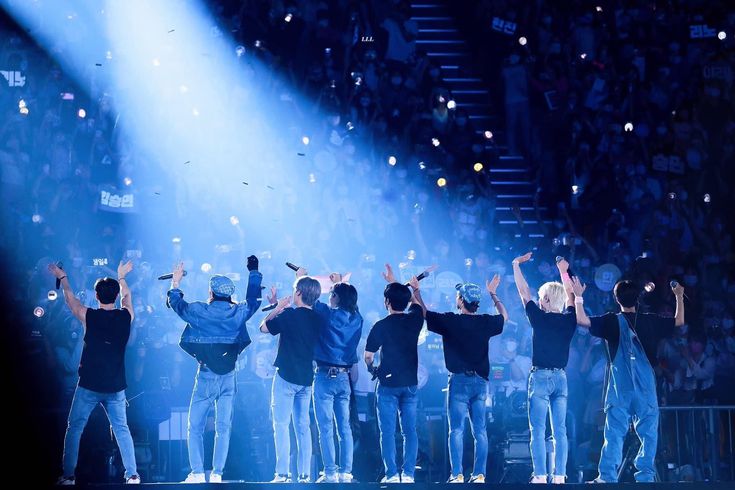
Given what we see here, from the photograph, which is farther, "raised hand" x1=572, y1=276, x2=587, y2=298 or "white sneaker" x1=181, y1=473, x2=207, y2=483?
"raised hand" x1=572, y1=276, x2=587, y2=298

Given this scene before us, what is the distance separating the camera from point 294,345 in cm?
1148

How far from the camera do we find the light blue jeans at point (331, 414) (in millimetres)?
11562

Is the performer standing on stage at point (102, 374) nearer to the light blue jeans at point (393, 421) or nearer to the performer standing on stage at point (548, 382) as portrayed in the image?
the light blue jeans at point (393, 421)

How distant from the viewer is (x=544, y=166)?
19297mm

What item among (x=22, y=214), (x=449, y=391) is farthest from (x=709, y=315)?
(x=22, y=214)

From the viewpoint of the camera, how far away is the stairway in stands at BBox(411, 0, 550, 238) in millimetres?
19159

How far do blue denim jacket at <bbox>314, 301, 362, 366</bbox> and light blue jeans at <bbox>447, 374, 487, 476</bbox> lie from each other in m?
1.07

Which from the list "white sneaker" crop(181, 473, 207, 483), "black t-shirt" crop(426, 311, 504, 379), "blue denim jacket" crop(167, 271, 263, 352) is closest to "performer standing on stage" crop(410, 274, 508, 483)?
"black t-shirt" crop(426, 311, 504, 379)

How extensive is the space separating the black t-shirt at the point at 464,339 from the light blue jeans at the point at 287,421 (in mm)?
1452

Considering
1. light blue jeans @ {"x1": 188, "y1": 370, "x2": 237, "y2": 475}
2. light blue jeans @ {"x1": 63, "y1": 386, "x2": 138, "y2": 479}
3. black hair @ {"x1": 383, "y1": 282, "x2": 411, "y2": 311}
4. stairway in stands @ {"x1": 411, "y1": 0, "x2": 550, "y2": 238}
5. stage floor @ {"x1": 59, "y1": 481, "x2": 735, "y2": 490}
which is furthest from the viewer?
stairway in stands @ {"x1": 411, "y1": 0, "x2": 550, "y2": 238}

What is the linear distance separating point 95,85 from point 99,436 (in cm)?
770

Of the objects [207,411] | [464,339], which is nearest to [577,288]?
[464,339]

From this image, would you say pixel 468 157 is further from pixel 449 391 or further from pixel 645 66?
pixel 449 391

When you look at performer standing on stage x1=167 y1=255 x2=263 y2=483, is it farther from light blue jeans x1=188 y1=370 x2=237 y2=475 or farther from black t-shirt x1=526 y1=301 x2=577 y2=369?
black t-shirt x1=526 y1=301 x2=577 y2=369
